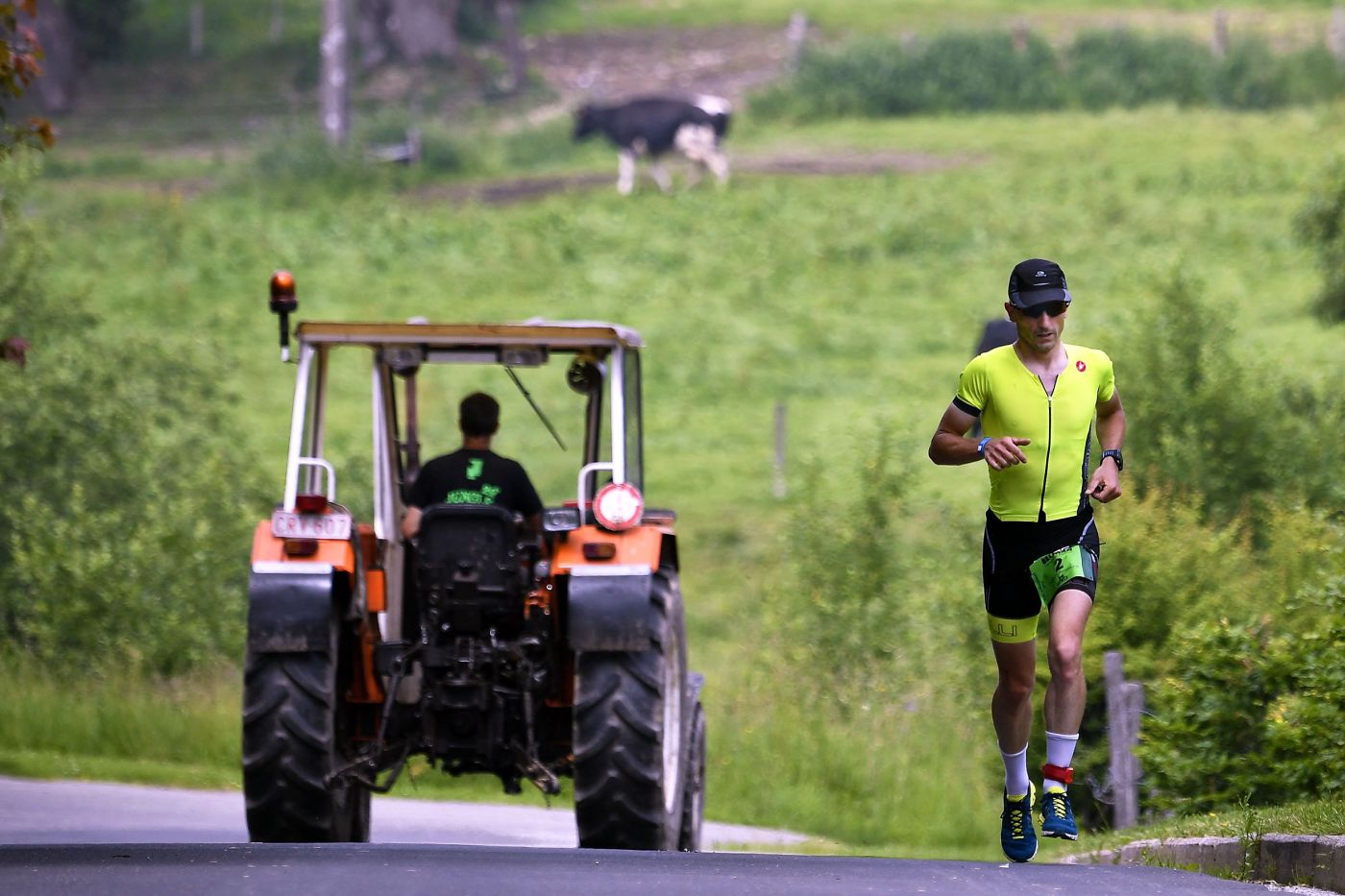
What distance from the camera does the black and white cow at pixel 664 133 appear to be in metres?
50.4

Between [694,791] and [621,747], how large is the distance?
4.52 ft

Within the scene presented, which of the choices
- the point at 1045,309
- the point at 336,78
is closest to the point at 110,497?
the point at 1045,309

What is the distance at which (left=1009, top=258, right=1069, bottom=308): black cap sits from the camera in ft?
29.9

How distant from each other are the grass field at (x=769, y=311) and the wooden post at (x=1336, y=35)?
23.8ft

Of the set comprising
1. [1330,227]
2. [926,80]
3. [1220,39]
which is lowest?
[1330,227]

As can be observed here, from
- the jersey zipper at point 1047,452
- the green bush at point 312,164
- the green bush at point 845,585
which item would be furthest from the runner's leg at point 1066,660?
the green bush at point 312,164

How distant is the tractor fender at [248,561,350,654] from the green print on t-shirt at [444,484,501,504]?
31.3 inches

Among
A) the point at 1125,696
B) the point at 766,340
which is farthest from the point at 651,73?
the point at 1125,696

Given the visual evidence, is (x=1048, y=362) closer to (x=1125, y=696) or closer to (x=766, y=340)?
(x=1125, y=696)

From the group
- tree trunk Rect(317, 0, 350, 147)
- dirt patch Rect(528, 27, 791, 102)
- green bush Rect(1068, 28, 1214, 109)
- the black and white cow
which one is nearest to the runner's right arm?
the black and white cow

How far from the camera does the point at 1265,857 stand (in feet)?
29.9

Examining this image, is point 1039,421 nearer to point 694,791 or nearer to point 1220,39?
point 694,791

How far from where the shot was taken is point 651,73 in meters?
64.6

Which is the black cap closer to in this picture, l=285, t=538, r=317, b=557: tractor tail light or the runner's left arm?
the runner's left arm
